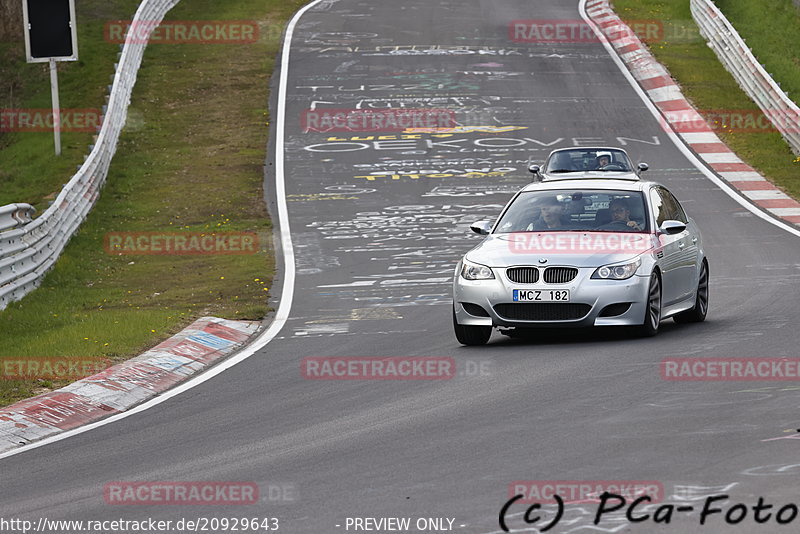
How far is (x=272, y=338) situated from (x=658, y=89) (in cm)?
2379

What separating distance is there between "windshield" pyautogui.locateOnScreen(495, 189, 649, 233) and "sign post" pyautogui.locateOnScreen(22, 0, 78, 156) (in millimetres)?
15375

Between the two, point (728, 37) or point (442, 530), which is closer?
point (442, 530)

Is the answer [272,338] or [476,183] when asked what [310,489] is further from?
[476,183]

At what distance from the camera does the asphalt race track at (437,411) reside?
24.7 ft

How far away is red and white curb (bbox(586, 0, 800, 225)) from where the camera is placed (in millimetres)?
25953

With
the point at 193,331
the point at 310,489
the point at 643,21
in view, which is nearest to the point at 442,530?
the point at 310,489

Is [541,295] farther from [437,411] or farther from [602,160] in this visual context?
[602,160]

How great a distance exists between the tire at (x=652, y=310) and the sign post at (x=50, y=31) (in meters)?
17.1

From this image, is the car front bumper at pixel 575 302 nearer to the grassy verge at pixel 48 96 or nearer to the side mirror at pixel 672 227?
the side mirror at pixel 672 227

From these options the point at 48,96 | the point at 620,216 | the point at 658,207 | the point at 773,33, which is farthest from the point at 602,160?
the point at 773,33

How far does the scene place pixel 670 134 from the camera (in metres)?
31.9

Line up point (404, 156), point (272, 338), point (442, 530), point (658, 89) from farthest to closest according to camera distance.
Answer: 1. point (658, 89)
2. point (404, 156)
3. point (272, 338)
4. point (442, 530)

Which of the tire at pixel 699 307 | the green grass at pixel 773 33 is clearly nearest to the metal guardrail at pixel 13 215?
the tire at pixel 699 307

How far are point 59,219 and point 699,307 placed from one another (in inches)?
438
